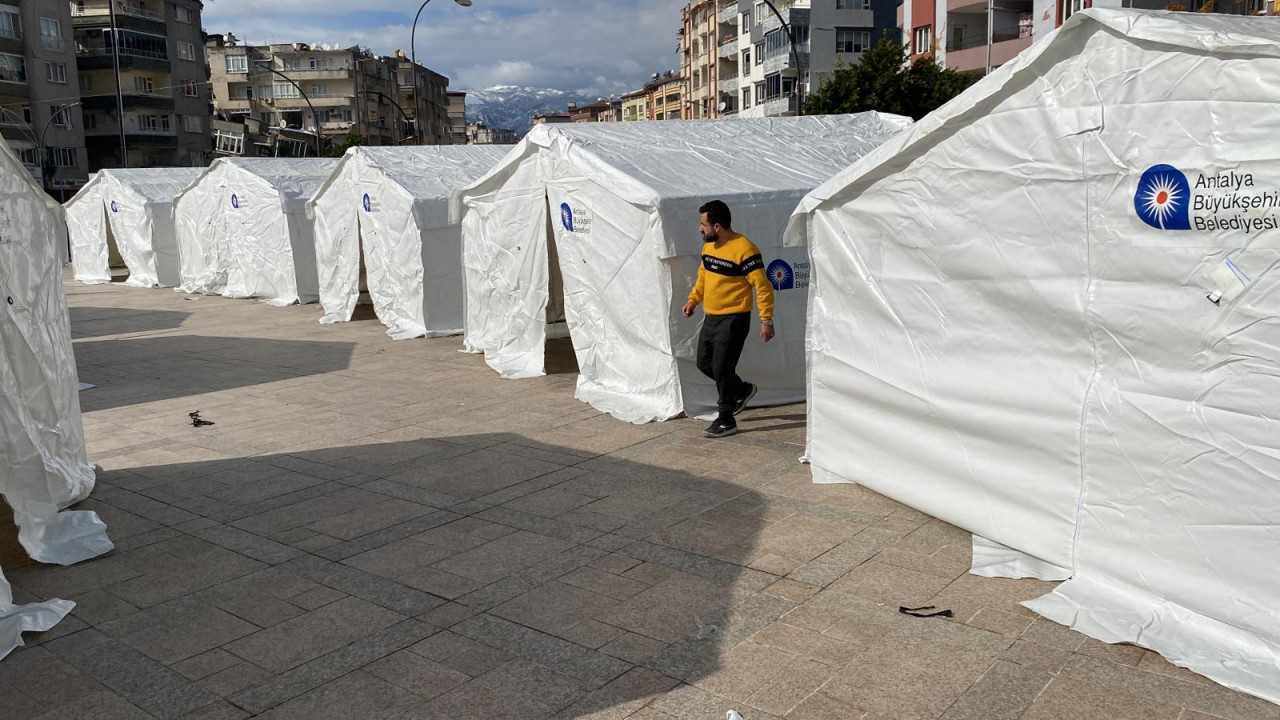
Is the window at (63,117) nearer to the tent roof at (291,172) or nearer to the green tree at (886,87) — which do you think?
the tent roof at (291,172)

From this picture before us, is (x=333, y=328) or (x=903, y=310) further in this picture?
(x=333, y=328)

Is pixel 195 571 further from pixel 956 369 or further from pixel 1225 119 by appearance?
pixel 1225 119

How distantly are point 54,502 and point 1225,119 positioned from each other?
680 centimetres

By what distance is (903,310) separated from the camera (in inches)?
237

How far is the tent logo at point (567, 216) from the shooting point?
10.3 meters

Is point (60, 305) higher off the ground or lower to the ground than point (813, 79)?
lower

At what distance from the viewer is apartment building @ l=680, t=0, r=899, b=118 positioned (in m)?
55.3

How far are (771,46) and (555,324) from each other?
5042 cm

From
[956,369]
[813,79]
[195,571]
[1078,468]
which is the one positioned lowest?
[195,571]

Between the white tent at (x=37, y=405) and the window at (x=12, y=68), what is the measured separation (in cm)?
5048

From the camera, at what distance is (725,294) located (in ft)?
25.9

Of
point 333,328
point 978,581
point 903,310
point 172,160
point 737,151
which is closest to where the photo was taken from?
point 978,581

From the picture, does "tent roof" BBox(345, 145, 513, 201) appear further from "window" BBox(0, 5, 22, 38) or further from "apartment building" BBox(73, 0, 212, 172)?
"apartment building" BBox(73, 0, 212, 172)

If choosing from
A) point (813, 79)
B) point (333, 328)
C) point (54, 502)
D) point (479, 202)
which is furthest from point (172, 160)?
point (54, 502)
